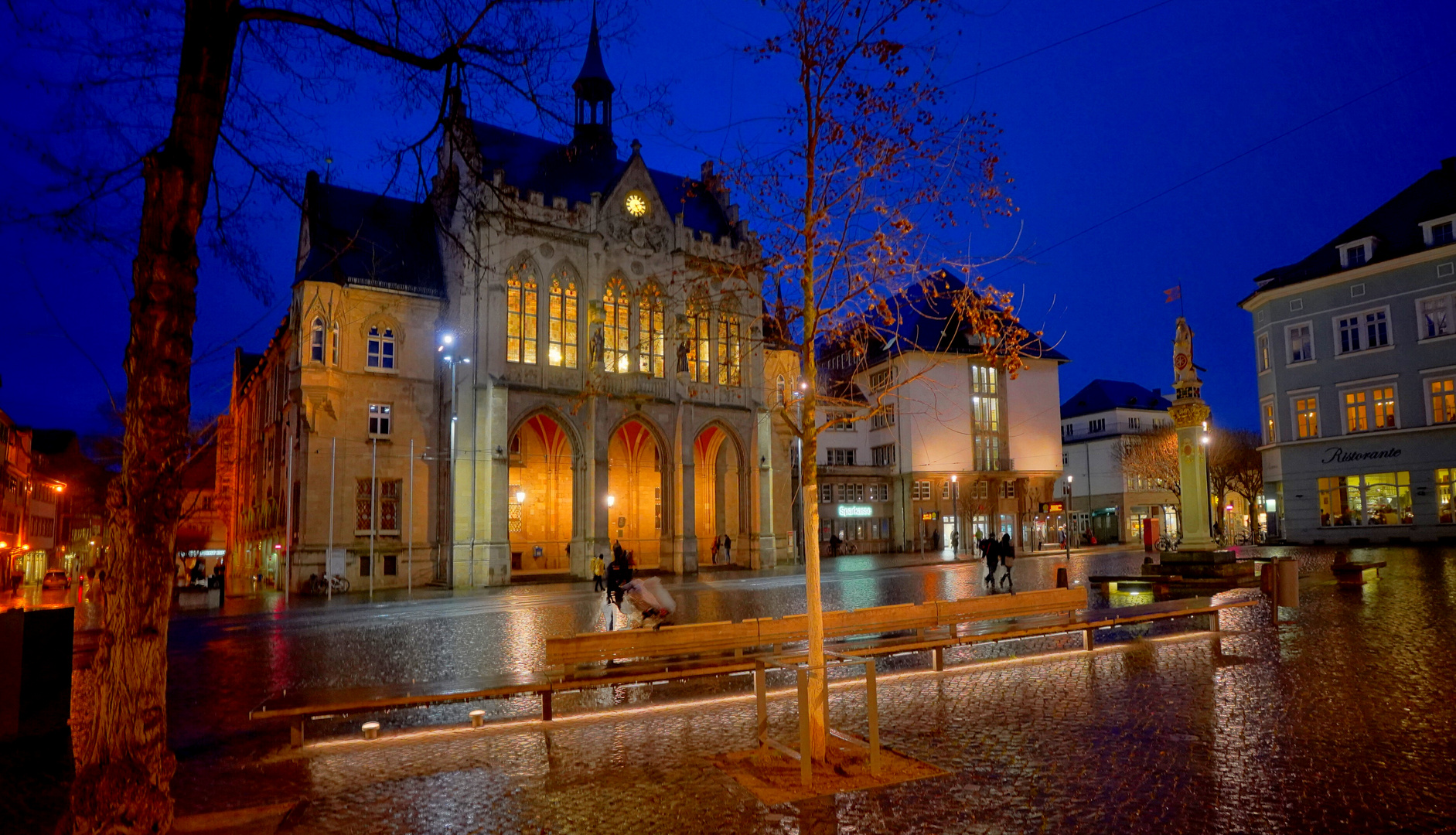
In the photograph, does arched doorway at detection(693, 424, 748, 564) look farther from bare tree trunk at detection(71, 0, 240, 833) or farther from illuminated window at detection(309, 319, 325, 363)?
bare tree trunk at detection(71, 0, 240, 833)

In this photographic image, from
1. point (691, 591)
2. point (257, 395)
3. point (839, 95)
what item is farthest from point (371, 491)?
point (839, 95)

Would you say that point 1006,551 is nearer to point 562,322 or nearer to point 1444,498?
point 562,322

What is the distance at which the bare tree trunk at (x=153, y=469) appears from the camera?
550cm

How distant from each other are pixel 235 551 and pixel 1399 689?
59898 mm

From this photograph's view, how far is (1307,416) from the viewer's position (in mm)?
46344

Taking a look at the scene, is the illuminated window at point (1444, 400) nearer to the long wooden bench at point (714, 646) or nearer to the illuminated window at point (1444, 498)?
the illuminated window at point (1444, 498)

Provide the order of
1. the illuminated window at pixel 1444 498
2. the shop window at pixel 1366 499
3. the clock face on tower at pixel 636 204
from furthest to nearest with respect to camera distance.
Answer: the clock face on tower at pixel 636 204 → the shop window at pixel 1366 499 → the illuminated window at pixel 1444 498

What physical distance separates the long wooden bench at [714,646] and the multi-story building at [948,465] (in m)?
47.2

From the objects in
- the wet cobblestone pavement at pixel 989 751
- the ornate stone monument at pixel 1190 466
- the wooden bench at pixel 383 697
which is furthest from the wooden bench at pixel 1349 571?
the wooden bench at pixel 383 697

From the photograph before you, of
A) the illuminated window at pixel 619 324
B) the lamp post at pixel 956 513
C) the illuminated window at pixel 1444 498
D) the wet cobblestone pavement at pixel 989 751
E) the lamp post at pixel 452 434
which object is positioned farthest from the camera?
the lamp post at pixel 956 513

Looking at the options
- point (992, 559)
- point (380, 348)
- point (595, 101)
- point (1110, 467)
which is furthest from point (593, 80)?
point (1110, 467)

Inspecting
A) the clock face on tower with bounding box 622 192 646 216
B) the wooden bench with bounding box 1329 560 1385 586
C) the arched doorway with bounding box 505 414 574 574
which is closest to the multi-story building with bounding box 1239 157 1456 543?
the wooden bench with bounding box 1329 560 1385 586

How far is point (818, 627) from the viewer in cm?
802

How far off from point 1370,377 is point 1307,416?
367 centimetres
